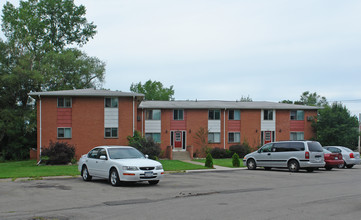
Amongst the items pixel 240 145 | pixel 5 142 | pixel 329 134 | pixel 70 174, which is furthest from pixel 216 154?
pixel 5 142

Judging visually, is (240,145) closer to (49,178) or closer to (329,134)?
(329,134)

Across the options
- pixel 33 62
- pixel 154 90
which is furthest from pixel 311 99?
pixel 33 62

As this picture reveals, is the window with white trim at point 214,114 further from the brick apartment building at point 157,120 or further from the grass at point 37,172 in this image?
the grass at point 37,172

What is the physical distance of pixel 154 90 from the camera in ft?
252

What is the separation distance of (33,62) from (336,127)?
3442 cm

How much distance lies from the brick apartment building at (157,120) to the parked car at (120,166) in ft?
55.5

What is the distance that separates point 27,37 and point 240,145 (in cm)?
2643

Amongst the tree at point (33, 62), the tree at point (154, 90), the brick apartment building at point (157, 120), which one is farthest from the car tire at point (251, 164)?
the tree at point (154, 90)

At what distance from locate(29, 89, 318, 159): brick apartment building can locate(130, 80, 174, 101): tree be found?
3417cm

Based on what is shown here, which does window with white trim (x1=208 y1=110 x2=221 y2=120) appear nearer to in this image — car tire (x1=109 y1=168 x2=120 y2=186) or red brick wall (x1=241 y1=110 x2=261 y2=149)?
red brick wall (x1=241 y1=110 x2=261 y2=149)

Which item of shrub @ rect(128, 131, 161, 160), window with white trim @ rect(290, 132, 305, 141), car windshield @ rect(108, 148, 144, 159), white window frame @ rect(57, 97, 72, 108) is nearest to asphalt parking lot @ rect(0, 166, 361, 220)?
car windshield @ rect(108, 148, 144, 159)

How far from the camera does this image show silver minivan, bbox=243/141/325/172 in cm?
2111

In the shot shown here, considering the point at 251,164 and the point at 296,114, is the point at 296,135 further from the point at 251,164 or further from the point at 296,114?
the point at 251,164

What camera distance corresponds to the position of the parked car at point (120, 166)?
1397cm
